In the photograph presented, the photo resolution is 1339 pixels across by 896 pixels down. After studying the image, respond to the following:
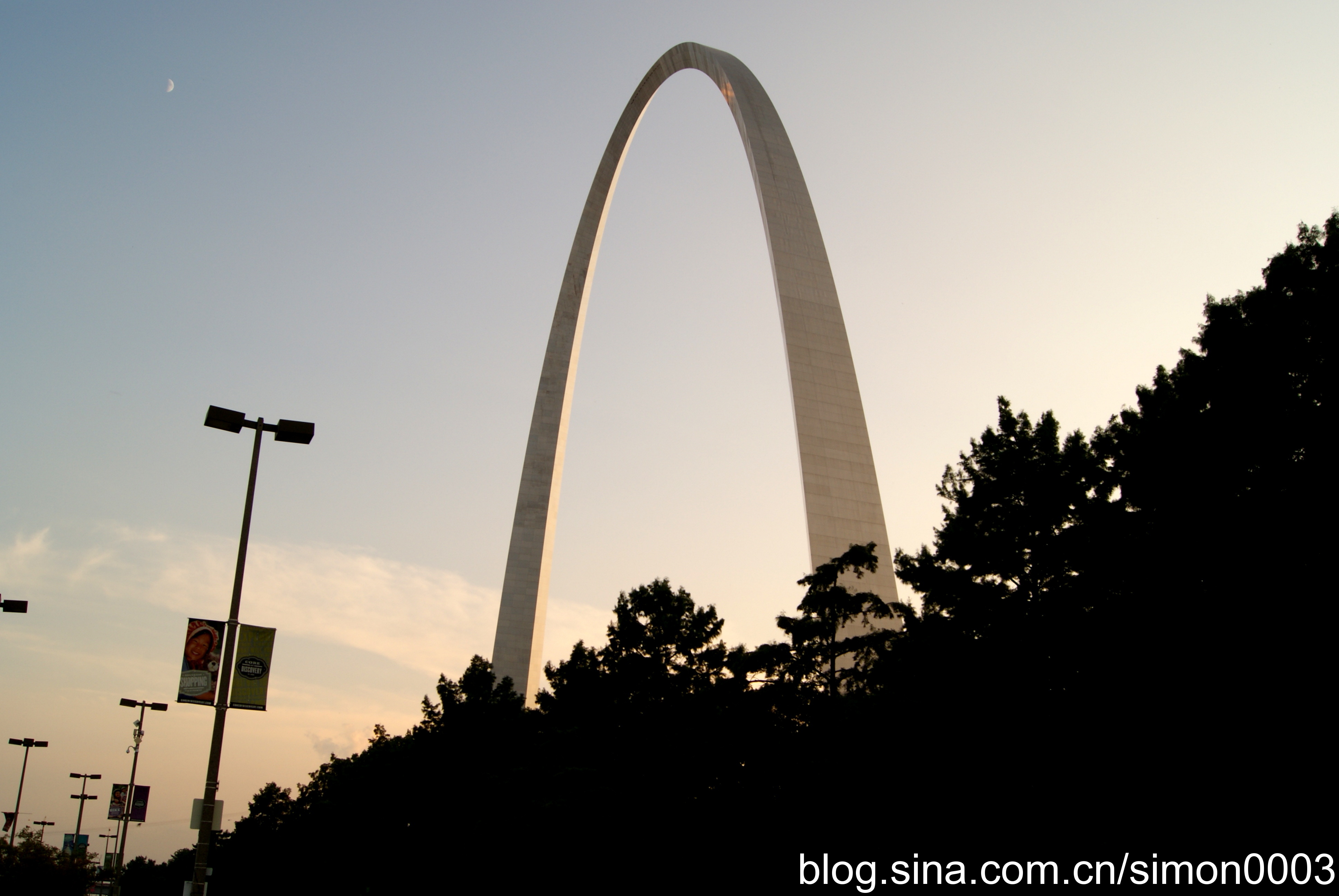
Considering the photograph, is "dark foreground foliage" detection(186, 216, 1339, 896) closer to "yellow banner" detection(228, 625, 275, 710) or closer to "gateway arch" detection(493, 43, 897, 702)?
"gateway arch" detection(493, 43, 897, 702)

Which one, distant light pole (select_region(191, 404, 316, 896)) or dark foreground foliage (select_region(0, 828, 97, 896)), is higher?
distant light pole (select_region(191, 404, 316, 896))

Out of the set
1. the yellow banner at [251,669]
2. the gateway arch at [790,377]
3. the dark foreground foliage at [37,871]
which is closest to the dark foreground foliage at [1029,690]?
the gateway arch at [790,377]

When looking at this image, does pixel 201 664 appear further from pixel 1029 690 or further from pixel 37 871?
pixel 37 871

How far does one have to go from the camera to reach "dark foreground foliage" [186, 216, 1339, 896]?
16.3 metres

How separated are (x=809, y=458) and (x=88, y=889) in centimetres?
5984

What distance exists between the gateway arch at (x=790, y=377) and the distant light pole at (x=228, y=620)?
1478cm

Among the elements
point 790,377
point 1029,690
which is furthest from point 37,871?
point 1029,690

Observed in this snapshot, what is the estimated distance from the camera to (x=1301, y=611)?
15.7 metres

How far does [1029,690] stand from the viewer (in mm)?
19234

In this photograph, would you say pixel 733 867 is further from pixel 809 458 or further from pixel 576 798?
pixel 809 458

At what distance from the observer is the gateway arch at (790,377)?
27.3 m

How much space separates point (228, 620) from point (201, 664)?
0.79m

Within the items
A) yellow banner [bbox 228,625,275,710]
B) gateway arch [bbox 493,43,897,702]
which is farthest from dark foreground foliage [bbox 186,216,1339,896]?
yellow banner [bbox 228,625,275,710]

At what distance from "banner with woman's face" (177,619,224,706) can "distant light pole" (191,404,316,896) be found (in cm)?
11
